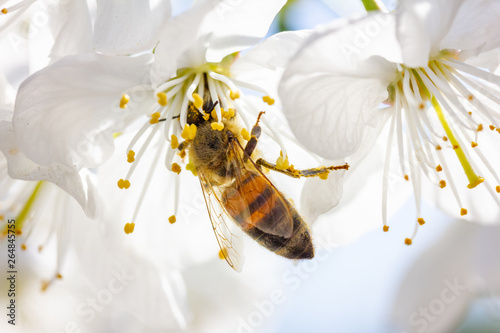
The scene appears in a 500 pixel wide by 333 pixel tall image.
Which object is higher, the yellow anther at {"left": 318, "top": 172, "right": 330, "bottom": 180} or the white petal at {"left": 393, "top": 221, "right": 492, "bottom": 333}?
the yellow anther at {"left": 318, "top": 172, "right": 330, "bottom": 180}

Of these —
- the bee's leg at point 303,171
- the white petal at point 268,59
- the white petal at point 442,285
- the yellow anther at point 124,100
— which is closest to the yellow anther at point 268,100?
the white petal at point 268,59

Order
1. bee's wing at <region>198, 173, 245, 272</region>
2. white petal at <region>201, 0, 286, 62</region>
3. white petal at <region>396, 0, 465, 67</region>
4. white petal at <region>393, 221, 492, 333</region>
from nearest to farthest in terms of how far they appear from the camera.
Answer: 1. white petal at <region>396, 0, 465, 67</region>
2. white petal at <region>201, 0, 286, 62</region>
3. bee's wing at <region>198, 173, 245, 272</region>
4. white petal at <region>393, 221, 492, 333</region>

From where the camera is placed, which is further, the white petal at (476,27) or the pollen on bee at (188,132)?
the pollen on bee at (188,132)

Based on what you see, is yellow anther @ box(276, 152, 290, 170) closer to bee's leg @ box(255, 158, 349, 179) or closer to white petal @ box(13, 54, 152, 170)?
bee's leg @ box(255, 158, 349, 179)

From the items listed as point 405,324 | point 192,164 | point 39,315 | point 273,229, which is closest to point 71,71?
point 192,164

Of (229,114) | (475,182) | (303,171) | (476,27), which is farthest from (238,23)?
(475,182)

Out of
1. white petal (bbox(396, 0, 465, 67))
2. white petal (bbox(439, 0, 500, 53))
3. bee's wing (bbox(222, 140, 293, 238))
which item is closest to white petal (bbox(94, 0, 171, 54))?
bee's wing (bbox(222, 140, 293, 238))

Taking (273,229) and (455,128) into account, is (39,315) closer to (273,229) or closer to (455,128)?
(273,229)

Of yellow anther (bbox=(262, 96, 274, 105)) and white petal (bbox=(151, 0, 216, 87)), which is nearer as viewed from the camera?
white petal (bbox=(151, 0, 216, 87))

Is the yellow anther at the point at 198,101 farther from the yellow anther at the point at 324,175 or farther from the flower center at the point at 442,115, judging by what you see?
the flower center at the point at 442,115
